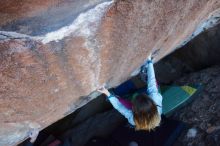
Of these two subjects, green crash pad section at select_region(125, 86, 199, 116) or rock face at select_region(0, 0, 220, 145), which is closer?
rock face at select_region(0, 0, 220, 145)

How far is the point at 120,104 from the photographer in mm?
3141

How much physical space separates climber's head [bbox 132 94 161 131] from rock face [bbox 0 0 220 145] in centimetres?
26

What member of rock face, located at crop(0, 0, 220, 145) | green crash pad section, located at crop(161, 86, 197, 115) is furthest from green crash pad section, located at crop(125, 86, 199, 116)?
rock face, located at crop(0, 0, 220, 145)

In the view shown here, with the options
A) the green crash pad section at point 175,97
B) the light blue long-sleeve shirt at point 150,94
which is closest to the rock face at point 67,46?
the light blue long-sleeve shirt at point 150,94

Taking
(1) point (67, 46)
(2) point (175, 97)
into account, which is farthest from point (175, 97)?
(1) point (67, 46)

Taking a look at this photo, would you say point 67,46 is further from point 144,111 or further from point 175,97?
point 175,97

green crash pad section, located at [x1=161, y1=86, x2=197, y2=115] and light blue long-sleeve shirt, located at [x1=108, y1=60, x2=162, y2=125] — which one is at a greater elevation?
light blue long-sleeve shirt, located at [x1=108, y1=60, x2=162, y2=125]

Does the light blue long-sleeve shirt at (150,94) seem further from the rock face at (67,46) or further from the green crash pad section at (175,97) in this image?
the green crash pad section at (175,97)

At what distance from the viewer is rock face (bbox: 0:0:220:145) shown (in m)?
1.69

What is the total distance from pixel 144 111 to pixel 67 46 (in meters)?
1.16

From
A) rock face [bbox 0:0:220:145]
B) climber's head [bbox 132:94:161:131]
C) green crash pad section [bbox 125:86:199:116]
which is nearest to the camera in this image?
rock face [bbox 0:0:220:145]

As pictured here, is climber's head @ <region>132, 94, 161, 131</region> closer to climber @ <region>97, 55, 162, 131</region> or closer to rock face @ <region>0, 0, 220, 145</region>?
climber @ <region>97, 55, 162, 131</region>

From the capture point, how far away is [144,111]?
9.25 ft

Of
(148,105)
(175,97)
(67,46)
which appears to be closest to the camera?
(67,46)
